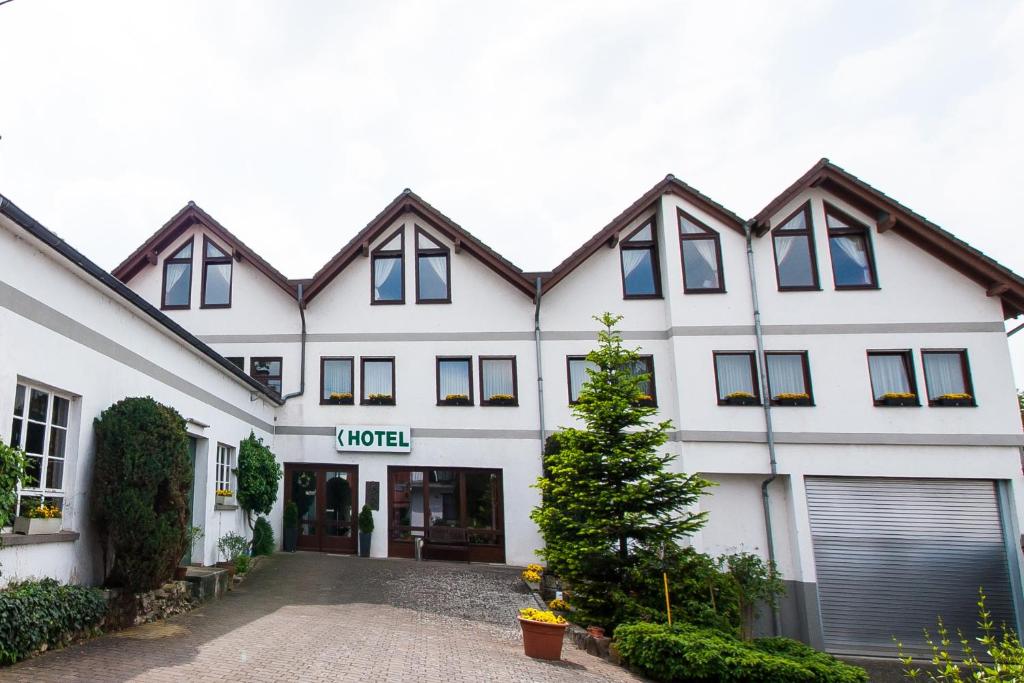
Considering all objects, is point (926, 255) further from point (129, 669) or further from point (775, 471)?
point (129, 669)

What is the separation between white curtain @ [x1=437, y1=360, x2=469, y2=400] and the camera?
19672mm

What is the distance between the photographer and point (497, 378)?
776 inches

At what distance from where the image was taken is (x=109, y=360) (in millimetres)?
10578

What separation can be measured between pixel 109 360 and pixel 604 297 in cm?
1290

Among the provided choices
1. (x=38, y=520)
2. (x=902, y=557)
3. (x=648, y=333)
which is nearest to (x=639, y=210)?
(x=648, y=333)

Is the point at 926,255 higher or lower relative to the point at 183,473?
higher

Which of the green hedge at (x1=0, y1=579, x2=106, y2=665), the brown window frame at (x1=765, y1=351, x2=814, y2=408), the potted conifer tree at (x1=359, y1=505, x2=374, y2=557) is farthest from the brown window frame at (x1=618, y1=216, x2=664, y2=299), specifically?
the green hedge at (x1=0, y1=579, x2=106, y2=665)

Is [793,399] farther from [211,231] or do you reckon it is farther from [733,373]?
[211,231]

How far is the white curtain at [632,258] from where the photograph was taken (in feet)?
66.4

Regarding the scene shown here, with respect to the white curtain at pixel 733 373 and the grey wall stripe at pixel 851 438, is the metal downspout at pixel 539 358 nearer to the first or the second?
the grey wall stripe at pixel 851 438

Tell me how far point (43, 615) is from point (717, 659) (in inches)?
323

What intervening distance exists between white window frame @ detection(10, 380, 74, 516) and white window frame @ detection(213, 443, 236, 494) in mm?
5406

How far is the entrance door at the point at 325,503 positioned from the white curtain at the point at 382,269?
525 cm

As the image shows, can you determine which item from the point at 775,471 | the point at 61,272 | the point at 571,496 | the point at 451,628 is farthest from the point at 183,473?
the point at 775,471
